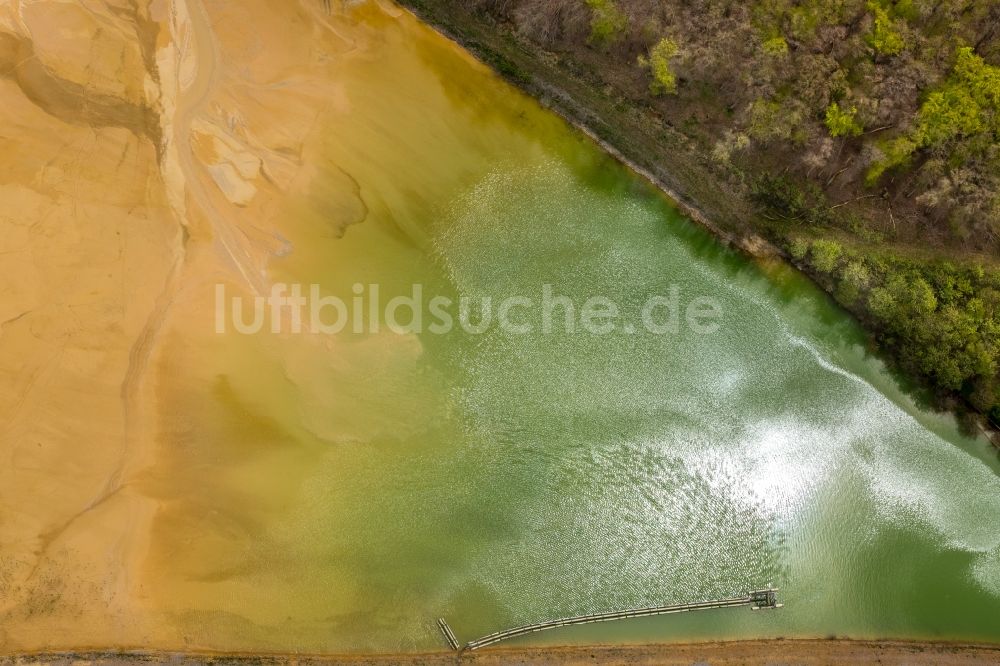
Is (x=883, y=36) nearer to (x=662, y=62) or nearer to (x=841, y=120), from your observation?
(x=841, y=120)

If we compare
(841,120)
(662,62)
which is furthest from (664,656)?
(662,62)

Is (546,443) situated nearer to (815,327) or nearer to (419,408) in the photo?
(419,408)

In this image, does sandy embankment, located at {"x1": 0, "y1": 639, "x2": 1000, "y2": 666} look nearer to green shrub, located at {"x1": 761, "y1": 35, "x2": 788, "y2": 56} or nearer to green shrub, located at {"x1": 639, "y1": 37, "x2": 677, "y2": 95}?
green shrub, located at {"x1": 639, "y1": 37, "x2": 677, "y2": 95}

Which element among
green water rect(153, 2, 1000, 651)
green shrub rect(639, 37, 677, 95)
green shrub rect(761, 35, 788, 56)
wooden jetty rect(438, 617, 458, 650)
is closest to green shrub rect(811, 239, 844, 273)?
green water rect(153, 2, 1000, 651)

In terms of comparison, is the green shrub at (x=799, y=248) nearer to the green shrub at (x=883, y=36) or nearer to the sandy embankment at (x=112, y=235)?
the green shrub at (x=883, y=36)

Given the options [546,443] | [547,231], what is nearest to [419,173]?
[547,231]

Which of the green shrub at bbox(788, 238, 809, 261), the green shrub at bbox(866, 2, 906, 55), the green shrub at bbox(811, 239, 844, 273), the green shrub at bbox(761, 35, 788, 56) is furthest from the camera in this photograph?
the green shrub at bbox(788, 238, 809, 261)

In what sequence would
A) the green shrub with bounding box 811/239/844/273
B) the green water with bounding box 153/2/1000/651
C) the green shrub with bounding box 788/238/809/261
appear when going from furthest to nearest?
1. the green shrub with bounding box 788/238/809/261
2. the green shrub with bounding box 811/239/844/273
3. the green water with bounding box 153/2/1000/651
